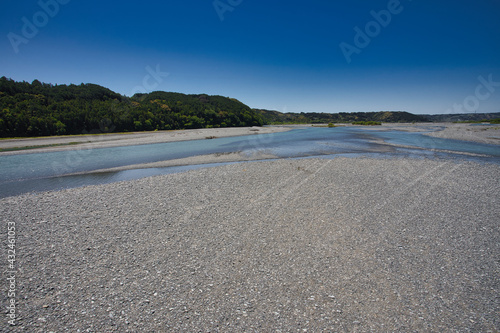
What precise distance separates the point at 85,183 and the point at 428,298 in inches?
686

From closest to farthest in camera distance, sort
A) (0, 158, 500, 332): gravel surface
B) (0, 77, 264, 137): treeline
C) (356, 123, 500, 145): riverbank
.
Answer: (0, 158, 500, 332): gravel surface, (356, 123, 500, 145): riverbank, (0, 77, 264, 137): treeline

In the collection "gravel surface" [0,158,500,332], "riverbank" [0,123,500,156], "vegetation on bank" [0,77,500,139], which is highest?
"vegetation on bank" [0,77,500,139]

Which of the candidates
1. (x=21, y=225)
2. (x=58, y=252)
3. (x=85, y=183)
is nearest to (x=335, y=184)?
(x=58, y=252)

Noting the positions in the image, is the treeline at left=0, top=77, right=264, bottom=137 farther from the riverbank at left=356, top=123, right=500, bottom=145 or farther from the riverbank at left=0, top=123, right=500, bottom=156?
the riverbank at left=356, top=123, right=500, bottom=145

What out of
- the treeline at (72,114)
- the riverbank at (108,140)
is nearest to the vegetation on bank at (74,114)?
the treeline at (72,114)

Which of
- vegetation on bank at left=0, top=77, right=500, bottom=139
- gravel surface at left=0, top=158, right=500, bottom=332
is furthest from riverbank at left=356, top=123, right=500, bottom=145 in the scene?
vegetation on bank at left=0, top=77, right=500, bottom=139

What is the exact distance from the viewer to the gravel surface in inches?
160

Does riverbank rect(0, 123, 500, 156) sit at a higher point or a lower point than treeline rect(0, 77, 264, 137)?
lower

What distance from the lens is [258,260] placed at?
19.1 ft

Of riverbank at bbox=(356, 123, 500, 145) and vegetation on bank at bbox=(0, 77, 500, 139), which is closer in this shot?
riverbank at bbox=(356, 123, 500, 145)

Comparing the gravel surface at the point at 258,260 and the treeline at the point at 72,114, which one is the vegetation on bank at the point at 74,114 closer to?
the treeline at the point at 72,114

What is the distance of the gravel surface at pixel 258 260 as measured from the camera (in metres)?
4.06

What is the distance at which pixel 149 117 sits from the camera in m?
67.4

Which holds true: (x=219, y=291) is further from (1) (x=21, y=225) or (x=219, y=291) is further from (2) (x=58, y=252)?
(1) (x=21, y=225)
